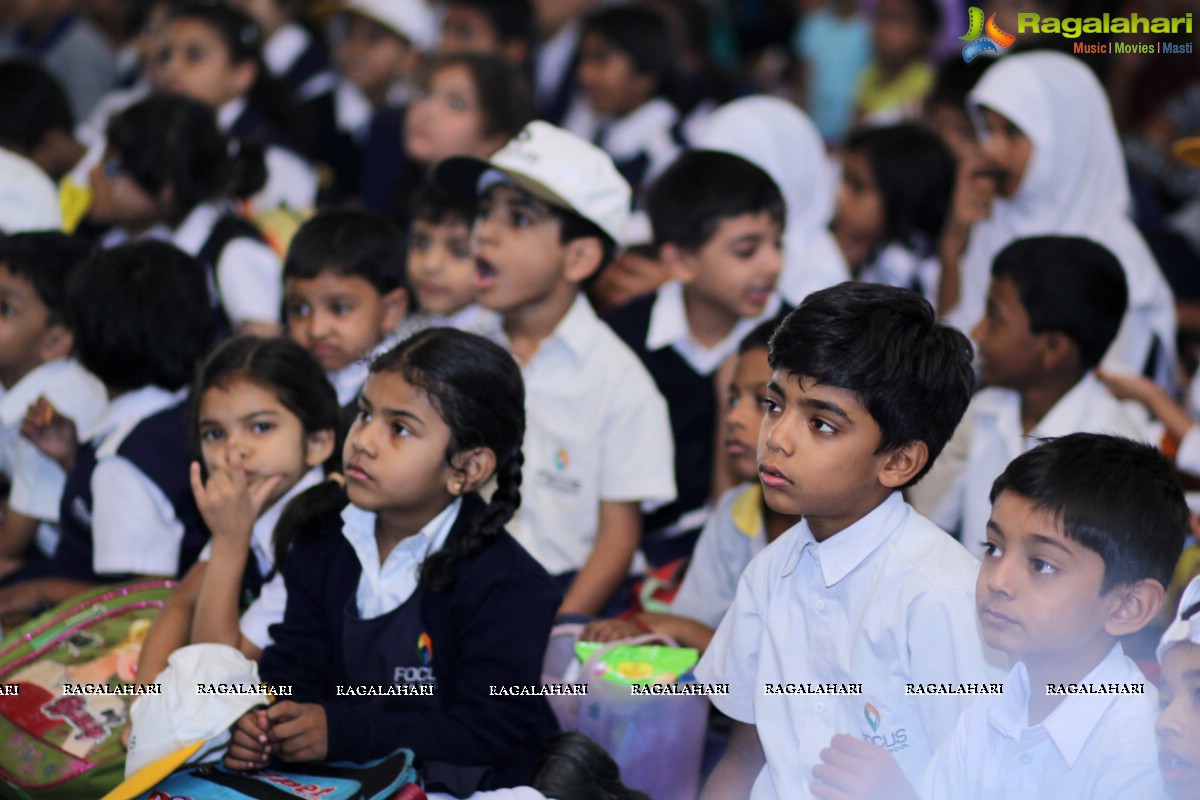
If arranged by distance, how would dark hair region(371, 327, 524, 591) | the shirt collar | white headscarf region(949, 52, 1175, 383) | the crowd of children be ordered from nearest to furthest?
the crowd of children, the shirt collar, dark hair region(371, 327, 524, 591), white headscarf region(949, 52, 1175, 383)

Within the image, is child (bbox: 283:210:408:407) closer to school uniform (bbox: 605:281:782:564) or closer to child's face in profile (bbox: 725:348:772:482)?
school uniform (bbox: 605:281:782:564)

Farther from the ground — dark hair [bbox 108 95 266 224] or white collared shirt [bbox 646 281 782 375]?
dark hair [bbox 108 95 266 224]

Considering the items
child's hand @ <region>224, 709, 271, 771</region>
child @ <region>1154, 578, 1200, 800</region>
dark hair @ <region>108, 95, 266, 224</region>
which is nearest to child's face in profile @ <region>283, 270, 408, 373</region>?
→ dark hair @ <region>108, 95, 266, 224</region>

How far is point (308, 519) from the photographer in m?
2.38

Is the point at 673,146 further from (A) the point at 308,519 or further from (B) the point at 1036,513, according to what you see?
(B) the point at 1036,513

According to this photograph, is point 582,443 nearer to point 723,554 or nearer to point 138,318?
point 723,554

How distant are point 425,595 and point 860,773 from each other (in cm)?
78

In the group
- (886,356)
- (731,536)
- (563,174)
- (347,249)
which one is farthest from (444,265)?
(886,356)

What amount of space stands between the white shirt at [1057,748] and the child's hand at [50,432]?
2.07 metres

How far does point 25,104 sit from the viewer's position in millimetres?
4594

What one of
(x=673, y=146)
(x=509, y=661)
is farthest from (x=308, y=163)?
(x=509, y=661)

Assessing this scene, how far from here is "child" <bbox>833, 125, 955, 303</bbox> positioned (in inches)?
170

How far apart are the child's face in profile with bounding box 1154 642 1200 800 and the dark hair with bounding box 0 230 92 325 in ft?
8.73

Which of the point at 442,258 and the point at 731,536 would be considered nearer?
the point at 731,536
